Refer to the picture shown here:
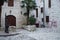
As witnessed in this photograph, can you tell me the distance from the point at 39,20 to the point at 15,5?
5.83m

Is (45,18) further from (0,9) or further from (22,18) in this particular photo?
(0,9)

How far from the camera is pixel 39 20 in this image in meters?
29.7

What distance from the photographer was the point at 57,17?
16281 mm

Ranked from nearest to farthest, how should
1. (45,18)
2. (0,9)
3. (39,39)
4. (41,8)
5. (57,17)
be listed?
(39,39) → (57,17) → (0,9) → (45,18) → (41,8)

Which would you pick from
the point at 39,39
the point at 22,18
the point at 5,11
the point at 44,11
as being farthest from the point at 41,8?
the point at 39,39

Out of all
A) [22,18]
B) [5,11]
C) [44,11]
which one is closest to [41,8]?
[44,11]

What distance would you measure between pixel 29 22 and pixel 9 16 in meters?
3.26

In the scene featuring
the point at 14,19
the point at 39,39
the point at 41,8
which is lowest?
the point at 39,39

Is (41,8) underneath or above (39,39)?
above

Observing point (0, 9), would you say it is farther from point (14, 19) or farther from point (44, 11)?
point (44, 11)

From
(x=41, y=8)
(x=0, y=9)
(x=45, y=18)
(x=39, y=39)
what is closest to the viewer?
(x=39, y=39)

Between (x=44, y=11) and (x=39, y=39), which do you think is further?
(x=44, y=11)

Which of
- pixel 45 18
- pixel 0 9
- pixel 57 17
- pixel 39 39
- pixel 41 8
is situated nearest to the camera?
pixel 39 39

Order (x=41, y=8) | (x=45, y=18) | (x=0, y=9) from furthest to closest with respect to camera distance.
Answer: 1. (x=41, y=8)
2. (x=45, y=18)
3. (x=0, y=9)
